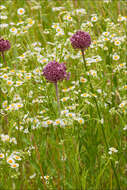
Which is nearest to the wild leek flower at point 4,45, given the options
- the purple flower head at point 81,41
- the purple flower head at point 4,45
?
the purple flower head at point 4,45

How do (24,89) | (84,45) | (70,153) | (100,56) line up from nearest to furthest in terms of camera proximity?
(70,153)
(84,45)
(24,89)
(100,56)

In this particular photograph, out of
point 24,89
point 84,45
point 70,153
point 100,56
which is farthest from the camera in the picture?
point 100,56

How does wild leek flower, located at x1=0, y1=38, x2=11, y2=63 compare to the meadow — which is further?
wild leek flower, located at x1=0, y1=38, x2=11, y2=63

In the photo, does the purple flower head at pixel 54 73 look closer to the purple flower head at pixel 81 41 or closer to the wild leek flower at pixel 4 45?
the purple flower head at pixel 81 41

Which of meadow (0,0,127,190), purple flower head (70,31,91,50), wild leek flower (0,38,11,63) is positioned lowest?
meadow (0,0,127,190)

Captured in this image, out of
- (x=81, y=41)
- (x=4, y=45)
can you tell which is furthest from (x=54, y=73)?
(x=4, y=45)

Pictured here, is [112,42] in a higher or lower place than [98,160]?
higher

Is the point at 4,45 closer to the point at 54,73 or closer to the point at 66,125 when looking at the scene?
the point at 54,73

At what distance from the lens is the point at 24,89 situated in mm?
1782

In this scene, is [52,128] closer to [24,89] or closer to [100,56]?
[24,89]

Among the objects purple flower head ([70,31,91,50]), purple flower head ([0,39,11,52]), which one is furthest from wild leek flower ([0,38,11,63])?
purple flower head ([70,31,91,50])

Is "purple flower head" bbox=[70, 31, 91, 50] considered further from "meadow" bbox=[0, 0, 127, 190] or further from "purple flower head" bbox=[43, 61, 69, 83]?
"purple flower head" bbox=[43, 61, 69, 83]

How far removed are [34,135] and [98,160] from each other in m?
0.40

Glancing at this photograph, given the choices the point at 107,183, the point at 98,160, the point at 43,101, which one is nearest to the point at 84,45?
the point at 43,101
